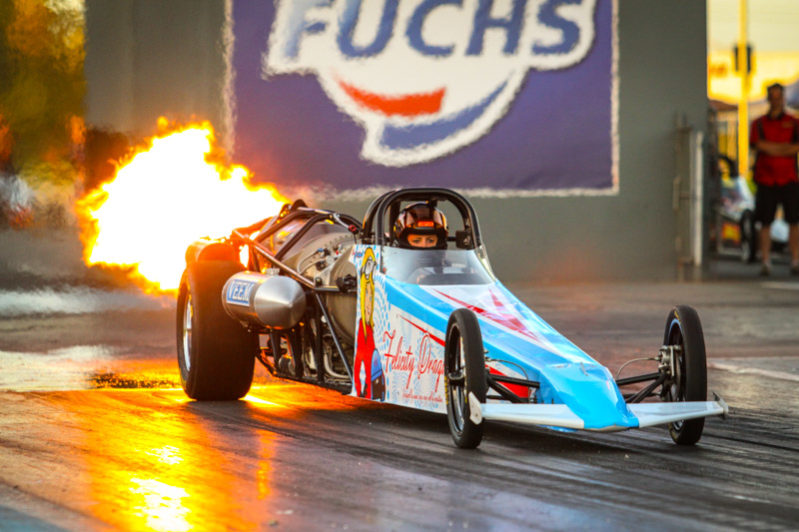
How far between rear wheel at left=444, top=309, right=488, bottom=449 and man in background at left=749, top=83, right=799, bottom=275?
12.7 m

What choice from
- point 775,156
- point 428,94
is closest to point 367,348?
point 428,94

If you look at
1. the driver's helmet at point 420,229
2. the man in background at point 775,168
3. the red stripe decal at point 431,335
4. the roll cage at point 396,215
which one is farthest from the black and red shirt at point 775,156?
the red stripe decal at point 431,335

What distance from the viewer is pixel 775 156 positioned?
62.3 feet

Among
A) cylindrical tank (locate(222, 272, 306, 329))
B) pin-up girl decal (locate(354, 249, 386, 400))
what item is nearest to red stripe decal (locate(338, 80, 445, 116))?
cylindrical tank (locate(222, 272, 306, 329))

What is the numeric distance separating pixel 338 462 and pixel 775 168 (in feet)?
44.9

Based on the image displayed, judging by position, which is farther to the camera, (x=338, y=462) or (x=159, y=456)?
(x=159, y=456)

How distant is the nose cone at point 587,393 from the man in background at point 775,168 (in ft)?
41.6

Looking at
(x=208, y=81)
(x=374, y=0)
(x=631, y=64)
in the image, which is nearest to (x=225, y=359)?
(x=208, y=81)

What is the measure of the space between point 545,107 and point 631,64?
55.0 inches

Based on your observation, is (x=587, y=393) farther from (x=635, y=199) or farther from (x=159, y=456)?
(x=635, y=199)

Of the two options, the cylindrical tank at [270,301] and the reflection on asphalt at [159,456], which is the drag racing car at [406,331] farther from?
the reflection on asphalt at [159,456]

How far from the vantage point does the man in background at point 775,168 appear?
18.8 meters

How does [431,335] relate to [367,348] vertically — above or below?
above

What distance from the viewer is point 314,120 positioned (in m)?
17.0
